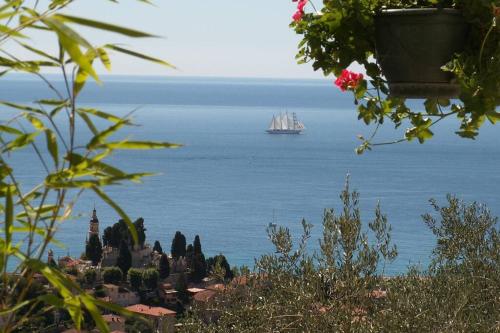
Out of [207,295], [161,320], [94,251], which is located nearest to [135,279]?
[94,251]

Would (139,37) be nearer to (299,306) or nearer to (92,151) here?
(92,151)

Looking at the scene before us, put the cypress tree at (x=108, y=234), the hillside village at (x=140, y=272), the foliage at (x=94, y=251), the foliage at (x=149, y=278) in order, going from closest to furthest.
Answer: the hillside village at (x=140, y=272) < the foliage at (x=149, y=278) < the foliage at (x=94, y=251) < the cypress tree at (x=108, y=234)

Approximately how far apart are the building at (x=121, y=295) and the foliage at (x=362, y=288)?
19811mm

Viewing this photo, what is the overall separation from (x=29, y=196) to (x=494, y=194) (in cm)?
4213

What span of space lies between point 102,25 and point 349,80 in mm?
1334

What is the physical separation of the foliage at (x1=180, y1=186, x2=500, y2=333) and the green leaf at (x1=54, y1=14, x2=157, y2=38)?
280 centimetres

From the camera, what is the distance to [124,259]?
25891 mm

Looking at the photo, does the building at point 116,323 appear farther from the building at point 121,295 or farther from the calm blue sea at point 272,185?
the calm blue sea at point 272,185

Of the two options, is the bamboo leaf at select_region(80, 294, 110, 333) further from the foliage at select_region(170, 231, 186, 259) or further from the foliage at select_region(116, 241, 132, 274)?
the foliage at select_region(116, 241, 132, 274)

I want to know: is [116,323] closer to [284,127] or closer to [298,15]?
[298,15]

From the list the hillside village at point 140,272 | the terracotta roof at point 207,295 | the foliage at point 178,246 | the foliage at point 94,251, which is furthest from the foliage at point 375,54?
the foliage at point 94,251

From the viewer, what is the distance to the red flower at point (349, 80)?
1.99 meters

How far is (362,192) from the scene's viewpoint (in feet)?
135

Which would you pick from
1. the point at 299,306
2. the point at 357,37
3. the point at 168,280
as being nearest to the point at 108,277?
the point at 168,280
